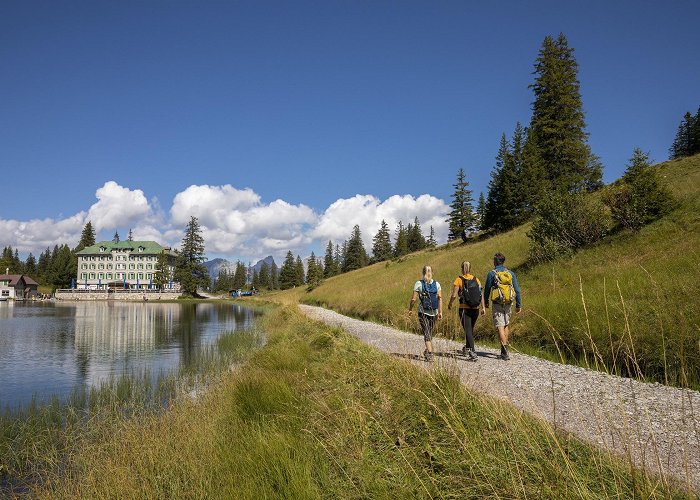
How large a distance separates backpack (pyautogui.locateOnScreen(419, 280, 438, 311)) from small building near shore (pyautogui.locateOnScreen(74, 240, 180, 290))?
11630 centimetres

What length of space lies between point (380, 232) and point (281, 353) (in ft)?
310

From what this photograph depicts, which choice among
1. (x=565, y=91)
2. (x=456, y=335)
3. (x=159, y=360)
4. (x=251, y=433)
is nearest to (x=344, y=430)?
(x=251, y=433)

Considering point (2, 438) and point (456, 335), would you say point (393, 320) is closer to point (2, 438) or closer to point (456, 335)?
point (456, 335)

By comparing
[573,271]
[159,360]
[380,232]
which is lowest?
[159,360]

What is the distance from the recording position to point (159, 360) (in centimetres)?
1577

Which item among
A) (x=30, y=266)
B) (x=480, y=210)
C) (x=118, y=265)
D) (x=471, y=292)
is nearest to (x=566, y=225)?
(x=471, y=292)

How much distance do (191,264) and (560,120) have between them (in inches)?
3192

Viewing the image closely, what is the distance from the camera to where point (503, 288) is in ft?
30.9

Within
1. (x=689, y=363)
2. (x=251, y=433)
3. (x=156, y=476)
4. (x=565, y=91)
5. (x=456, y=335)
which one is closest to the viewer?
(x=156, y=476)

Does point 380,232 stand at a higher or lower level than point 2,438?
higher

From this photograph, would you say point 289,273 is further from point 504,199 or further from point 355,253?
point 504,199

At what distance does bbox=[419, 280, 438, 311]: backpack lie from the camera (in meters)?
9.36

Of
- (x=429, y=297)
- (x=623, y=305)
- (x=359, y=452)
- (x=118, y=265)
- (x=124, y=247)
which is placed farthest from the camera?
(x=124, y=247)

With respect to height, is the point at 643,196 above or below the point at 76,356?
above
